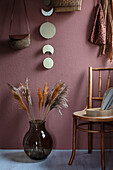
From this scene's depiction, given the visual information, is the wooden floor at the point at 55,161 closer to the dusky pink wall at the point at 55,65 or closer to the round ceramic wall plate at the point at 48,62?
the dusky pink wall at the point at 55,65

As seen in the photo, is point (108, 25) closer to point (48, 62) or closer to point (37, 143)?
point (48, 62)

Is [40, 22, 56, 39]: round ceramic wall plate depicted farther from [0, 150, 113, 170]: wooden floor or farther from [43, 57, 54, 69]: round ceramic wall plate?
[0, 150, 113, 170]: wooden floor

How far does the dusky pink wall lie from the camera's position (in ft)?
8.47

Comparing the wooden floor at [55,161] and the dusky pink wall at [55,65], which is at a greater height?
the dusky pink wall at [55,65]

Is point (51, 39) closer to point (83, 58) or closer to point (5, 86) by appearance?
point (83, 58)

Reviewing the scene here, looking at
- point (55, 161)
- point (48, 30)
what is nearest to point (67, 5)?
point (48, 30)

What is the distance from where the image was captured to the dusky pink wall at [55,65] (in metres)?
2.58

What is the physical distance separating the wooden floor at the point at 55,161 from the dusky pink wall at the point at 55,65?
0.39ft

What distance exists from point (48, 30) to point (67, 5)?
0.35 meters

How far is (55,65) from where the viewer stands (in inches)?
103

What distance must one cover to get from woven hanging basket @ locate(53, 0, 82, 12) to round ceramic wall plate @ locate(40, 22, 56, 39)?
200mm

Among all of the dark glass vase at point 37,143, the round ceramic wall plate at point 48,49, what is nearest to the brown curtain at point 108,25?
the round ceramic wall plate at point 48,49

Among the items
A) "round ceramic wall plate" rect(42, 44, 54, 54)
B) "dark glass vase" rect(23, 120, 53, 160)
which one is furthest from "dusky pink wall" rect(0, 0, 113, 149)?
"dark glass vase" rect(23, 120, 53, 160)

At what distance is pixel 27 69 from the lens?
262 cm
